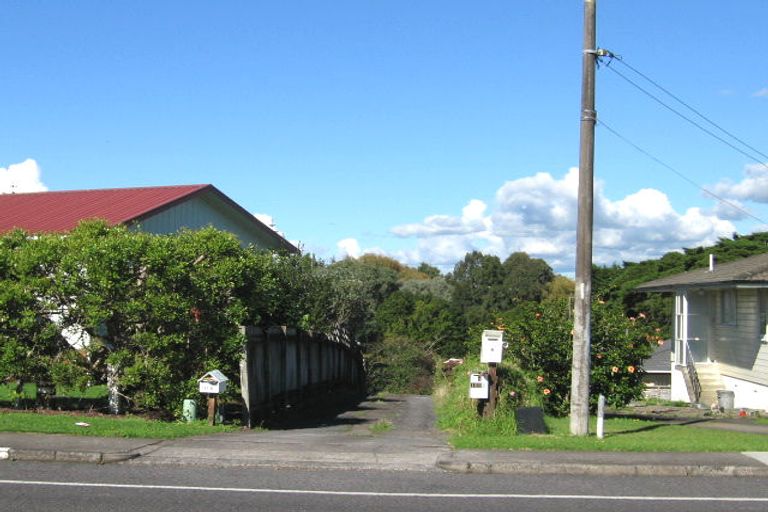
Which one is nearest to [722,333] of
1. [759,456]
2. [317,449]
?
[759,456]

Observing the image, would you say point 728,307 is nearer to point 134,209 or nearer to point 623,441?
point 623,441

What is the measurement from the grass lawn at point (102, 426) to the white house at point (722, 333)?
1638cm

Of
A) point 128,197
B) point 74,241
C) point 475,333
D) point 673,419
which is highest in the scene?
point 128,197

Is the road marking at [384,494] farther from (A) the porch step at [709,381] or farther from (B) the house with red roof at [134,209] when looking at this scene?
(A) the porch step at [709,381]

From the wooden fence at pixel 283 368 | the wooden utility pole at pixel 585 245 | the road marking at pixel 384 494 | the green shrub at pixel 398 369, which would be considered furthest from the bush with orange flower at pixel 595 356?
the green shrub at pixel 398 369

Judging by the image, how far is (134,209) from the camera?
26.4 metres

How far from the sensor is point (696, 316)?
3141cm

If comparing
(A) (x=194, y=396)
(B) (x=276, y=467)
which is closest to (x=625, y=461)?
(B) (x=276, y=467)

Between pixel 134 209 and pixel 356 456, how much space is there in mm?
17071

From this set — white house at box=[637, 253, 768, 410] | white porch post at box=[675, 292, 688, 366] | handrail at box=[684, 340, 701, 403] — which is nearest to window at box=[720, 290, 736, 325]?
white house at box=[637, 253, 768, 410]

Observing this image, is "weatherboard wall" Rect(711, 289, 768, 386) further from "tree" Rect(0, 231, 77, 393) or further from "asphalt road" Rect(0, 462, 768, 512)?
"tree" Rect(0, 231, 77, 393)

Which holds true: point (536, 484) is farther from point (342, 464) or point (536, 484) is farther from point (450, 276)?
point (450, 276)

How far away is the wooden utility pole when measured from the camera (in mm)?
13695

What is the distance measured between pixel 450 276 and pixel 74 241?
296 ft
